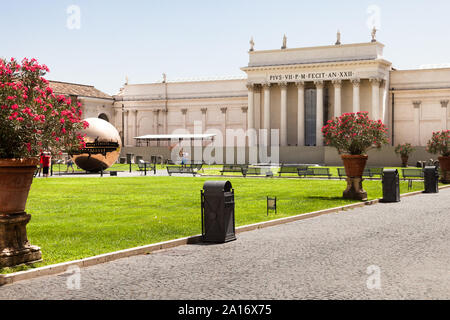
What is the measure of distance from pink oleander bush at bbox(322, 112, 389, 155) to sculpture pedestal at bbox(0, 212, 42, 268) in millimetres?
15987

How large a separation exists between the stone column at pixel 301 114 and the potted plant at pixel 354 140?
51014 mm

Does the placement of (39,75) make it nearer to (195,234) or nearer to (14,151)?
(14,151)

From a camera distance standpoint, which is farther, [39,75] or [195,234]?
[195,234]

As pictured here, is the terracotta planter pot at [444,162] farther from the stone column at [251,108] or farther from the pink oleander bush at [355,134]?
the stone column at [251,108]

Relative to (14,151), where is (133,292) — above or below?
below

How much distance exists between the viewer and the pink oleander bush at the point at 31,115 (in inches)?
358

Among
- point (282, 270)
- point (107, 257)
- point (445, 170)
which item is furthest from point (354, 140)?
point (107, 257)

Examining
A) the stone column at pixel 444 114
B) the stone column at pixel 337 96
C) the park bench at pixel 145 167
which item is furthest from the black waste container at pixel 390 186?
the stone column at pixel 444 114

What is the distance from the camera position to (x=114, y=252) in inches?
415

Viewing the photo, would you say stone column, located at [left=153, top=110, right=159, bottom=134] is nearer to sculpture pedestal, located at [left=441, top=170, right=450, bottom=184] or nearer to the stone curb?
sculpture pedestal, located at [left=441, top=170, right=450, bottom=184]

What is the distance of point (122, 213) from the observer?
56.9 feet
